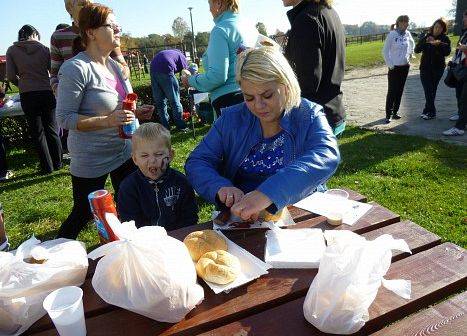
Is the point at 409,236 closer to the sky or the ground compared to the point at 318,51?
closer to the ground

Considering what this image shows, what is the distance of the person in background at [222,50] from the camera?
124 inches

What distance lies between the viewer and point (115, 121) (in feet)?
8.17

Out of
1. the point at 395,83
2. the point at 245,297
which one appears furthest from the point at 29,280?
the point at 395,83

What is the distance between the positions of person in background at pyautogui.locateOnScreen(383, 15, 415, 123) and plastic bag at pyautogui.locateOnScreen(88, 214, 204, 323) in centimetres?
711

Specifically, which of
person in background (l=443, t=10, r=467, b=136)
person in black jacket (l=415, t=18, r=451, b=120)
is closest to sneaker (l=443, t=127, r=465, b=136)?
person in background (l=443, t=10, r=467, b=136)

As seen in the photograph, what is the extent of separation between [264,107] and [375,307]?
1.08 meters

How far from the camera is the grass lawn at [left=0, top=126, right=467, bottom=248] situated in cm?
373

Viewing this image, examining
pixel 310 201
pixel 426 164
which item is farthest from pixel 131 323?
pixel 426 164

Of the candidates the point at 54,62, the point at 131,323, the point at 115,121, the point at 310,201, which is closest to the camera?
the point at 131,323

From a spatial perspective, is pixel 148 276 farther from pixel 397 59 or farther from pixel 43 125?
pixel 397 59

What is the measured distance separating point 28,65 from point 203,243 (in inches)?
200

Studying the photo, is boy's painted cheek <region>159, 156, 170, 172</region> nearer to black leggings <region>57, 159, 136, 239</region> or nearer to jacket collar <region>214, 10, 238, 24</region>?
black leggings <region>57, 159, 136, 239</region>

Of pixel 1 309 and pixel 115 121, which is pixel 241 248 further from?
pixel 115 121

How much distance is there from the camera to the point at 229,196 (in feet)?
5.91
